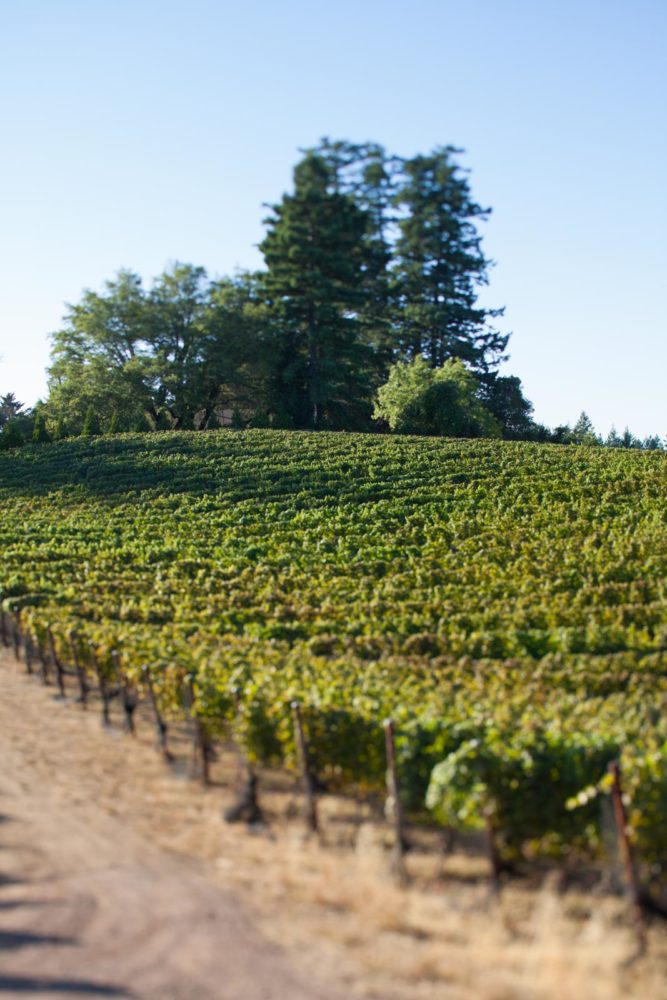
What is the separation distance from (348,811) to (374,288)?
56042 millimetres

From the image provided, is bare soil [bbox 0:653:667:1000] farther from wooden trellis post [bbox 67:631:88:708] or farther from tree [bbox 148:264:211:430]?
tree [bbox 148:264:211:430]

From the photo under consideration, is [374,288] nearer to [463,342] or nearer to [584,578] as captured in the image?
[463,342]

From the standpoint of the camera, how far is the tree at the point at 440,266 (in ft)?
208

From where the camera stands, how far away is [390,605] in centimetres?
2222

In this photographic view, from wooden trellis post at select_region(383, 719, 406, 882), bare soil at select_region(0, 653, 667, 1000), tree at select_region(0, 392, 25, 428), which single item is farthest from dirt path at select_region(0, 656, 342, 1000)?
tree at select_region(0, 392, 25, 428)

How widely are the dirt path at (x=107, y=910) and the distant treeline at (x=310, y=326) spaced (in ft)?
149

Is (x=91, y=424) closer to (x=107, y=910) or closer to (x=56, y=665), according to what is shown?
(x=56, y=665)

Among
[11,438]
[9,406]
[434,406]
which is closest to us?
[434,406]

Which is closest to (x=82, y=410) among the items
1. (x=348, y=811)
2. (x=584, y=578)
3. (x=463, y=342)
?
(x=463, y=342)

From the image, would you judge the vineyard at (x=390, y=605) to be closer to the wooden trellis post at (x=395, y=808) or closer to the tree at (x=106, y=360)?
the wooden trellis post at (x=395, y=808)

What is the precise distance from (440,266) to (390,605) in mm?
45723

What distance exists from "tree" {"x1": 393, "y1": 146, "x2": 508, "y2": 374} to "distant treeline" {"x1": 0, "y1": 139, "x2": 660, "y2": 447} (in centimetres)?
9

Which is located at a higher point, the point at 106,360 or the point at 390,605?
the point at 106,360

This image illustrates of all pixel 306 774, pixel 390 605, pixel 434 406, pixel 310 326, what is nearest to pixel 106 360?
pixel 310 326
